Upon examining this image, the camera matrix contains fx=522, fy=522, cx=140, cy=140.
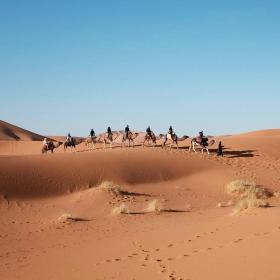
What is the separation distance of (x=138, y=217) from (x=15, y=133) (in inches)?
3401

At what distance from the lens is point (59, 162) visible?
30.9m

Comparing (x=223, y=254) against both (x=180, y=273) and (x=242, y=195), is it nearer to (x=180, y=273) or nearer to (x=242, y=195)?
(x=180, y=273)

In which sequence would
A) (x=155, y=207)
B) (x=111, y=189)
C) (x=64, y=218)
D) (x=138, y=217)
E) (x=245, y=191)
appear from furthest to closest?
(x=245, y=191) < (x=111, y=189) < (x=155, y=207) < (x=138, y=217) < (x=64, y=218)

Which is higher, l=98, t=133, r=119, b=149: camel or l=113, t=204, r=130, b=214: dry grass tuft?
l=98, t=133, r=119, b=149: camel

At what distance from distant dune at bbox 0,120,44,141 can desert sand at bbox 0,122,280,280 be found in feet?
208

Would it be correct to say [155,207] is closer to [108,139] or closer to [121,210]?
[121,210]

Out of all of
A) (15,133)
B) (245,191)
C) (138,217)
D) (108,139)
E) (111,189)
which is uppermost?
(15,133)

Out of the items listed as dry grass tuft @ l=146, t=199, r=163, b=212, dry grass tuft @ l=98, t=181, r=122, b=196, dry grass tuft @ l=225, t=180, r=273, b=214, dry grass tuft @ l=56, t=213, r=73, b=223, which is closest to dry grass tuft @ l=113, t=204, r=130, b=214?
dry grass tuft @ l=146, t=199, r=163, b=212

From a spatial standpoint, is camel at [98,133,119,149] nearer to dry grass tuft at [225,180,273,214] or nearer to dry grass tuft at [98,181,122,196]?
dry grass tuft at [225,180,273,214]

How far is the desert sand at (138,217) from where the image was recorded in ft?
36.5

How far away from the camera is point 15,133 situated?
104 metres

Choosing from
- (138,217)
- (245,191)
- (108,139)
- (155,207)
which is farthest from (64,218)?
(108,139)

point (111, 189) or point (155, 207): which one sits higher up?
point (111, 189)

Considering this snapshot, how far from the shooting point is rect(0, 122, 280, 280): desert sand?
1112 centimetres
